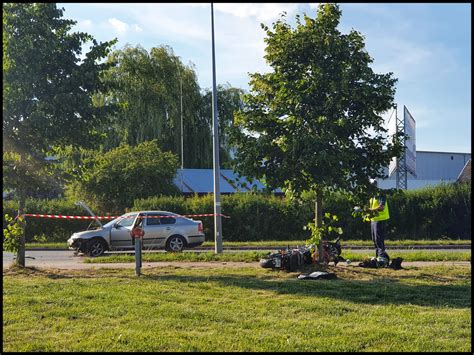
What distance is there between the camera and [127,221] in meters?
19.6

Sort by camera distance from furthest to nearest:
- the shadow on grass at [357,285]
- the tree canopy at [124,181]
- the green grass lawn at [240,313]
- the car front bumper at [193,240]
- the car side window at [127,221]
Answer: the tree canopy at [124,181] < the car front bumper at [193,240] < the car side window at [127,221] < the shadow on grass at [357,285] < the green grass lawn at [240,313]

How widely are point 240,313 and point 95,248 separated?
1246 cm

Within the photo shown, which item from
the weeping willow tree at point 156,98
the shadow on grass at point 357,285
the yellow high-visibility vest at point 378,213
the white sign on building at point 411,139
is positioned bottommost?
the shadow on grass at point 357,285

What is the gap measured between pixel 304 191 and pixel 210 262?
4.15 meters

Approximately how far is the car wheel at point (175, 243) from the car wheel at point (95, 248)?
2.11 metres

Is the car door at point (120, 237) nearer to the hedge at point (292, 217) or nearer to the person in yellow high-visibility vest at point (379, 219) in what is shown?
the hedge at point (292, 217)

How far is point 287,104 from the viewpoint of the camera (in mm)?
12281

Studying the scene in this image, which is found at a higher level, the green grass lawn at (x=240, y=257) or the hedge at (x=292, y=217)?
the hedge at (x=292, y=217)

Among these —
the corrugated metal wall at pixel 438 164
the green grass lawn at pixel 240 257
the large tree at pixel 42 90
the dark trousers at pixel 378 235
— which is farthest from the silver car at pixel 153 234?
the corrugated metal wall at pixel 438 164

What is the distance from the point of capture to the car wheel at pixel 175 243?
19.6 metres

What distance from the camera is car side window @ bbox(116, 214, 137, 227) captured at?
63.9 feet

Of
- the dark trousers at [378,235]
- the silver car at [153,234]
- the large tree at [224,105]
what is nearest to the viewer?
the dark trousers at [378,235]

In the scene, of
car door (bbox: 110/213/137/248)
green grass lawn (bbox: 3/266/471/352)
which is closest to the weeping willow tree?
car door (bbox: 110/213/137/248)

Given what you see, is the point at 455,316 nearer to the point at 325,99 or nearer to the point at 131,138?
the point at 325,99
